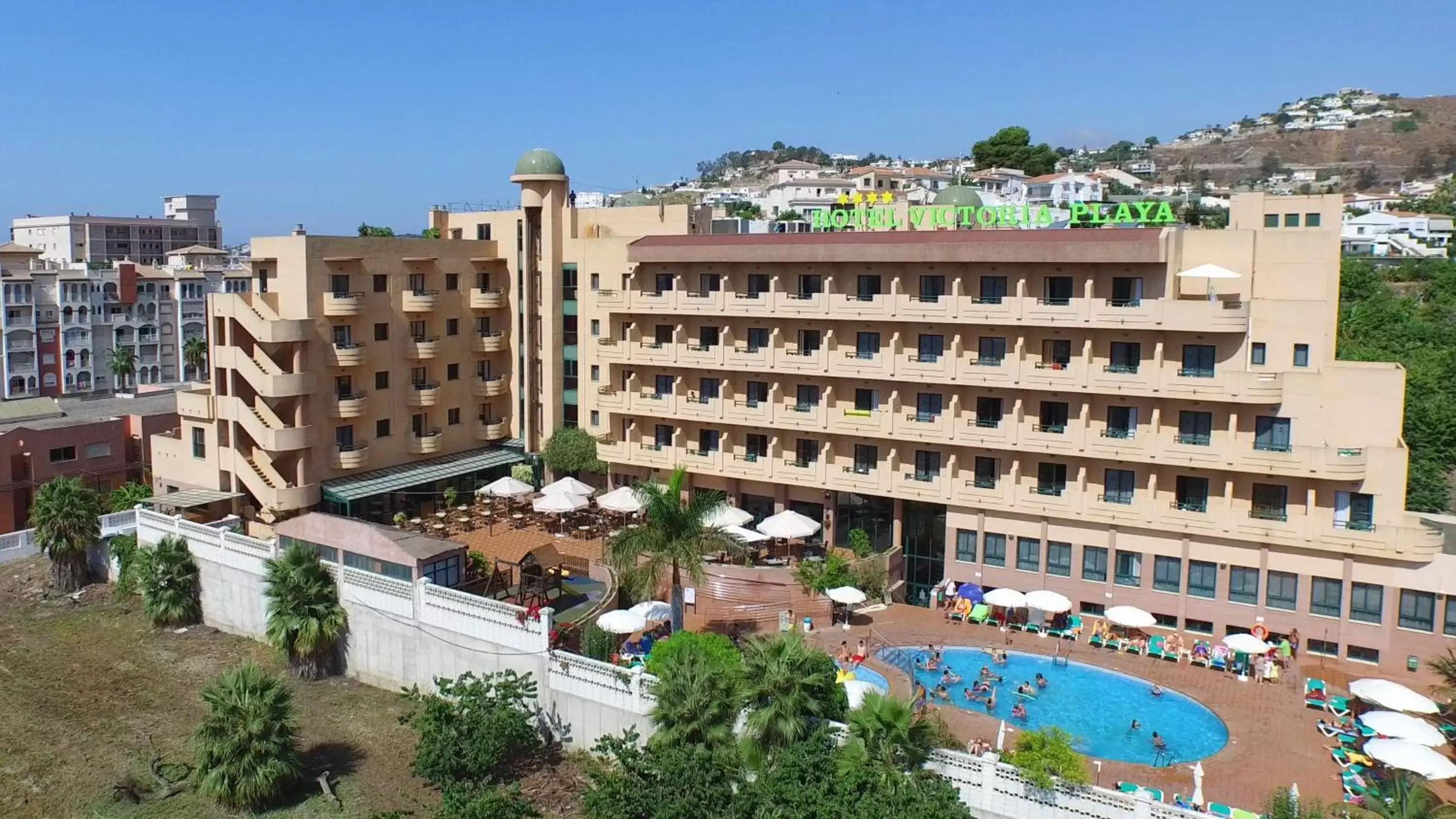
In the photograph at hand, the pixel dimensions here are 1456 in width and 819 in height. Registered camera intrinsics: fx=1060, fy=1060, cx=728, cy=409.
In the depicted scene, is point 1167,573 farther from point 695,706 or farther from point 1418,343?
point 1418,343

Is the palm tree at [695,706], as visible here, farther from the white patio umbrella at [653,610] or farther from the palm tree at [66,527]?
the palm tree at [66,527]

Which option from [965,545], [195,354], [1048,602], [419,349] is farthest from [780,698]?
[195,354]

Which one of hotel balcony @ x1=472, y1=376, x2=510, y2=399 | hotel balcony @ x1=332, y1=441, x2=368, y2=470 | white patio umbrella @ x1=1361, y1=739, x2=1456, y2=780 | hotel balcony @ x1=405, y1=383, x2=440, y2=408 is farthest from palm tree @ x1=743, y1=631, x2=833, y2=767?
hotel balcony @ x1=472, y1=376, x2=510, y2=399

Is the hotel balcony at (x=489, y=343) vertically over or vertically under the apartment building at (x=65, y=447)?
over

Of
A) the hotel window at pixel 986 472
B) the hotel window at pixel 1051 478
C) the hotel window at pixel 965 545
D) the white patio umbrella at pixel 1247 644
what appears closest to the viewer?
the white patio umbrella at pixel 1247 644

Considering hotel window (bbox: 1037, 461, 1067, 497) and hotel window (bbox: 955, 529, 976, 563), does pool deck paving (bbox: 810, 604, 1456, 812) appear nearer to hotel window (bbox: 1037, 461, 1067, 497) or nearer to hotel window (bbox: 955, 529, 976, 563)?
hotel window (bbox: 955, 529, 976, 563)

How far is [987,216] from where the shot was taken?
2074 inches

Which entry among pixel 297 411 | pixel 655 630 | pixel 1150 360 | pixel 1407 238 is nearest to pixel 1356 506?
pixel 1150 360

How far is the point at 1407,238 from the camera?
135 meters

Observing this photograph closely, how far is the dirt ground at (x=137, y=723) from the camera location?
3300cm

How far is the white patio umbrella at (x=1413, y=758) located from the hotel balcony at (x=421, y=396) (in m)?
46.6

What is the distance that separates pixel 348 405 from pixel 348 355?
8.60 feet

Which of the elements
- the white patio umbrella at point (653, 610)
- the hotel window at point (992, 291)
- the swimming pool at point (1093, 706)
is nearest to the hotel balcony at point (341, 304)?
the white patio umbrella at point (653, 610)

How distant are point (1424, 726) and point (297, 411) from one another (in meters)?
48.7
